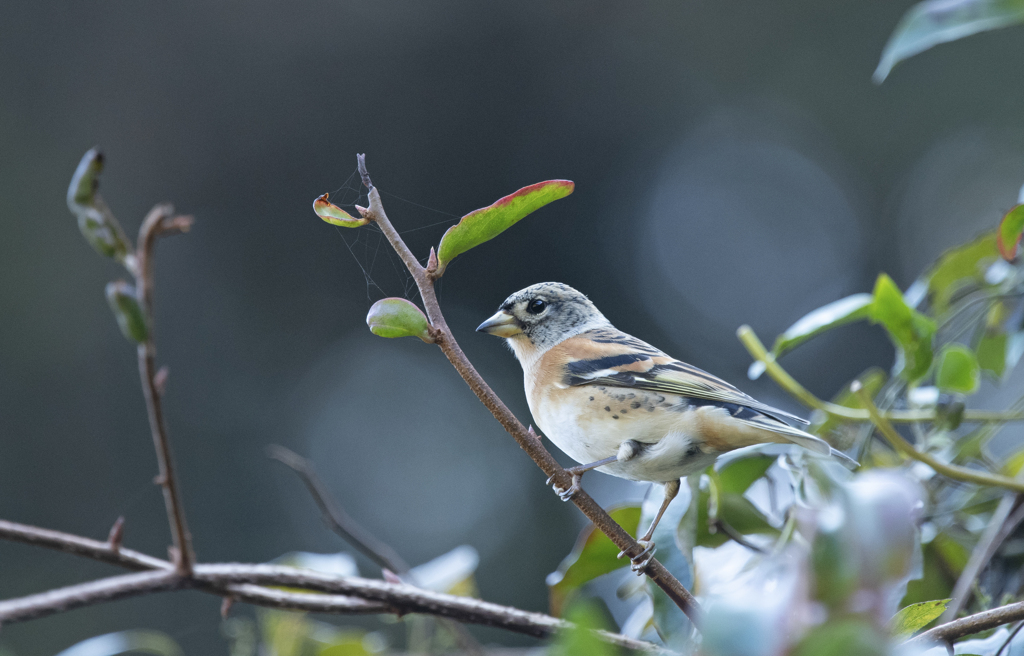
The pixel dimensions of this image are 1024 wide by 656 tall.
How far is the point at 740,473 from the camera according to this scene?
990 millimetres

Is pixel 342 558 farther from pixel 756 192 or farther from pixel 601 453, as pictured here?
pixel 756 192

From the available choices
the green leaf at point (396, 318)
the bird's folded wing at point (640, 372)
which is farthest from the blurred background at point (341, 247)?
the green leaf at point (396, 318)

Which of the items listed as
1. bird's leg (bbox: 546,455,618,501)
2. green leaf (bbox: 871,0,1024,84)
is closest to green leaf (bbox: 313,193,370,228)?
bird's leg (bbox: 546,455,618,501)

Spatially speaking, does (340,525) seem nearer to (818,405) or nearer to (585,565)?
(585,565)

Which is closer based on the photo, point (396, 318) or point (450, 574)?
point (396, 318)

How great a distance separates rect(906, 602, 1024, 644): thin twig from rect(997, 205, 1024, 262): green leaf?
0.40 meters

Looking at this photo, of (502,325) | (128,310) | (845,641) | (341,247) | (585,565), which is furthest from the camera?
(341,247)

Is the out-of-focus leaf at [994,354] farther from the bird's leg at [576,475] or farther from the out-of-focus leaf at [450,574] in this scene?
the out-of-focus leaf at [450,574]

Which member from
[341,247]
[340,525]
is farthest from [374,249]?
[341,247]

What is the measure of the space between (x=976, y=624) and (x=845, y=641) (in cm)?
37

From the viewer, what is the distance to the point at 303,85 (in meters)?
3.87

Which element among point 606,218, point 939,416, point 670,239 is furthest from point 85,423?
point 939,416

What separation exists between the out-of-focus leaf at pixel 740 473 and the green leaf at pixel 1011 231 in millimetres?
360

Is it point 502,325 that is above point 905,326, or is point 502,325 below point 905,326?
above
